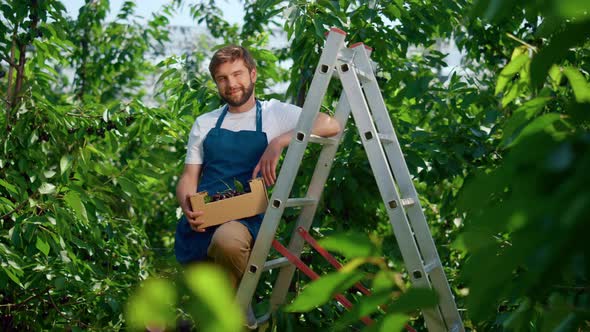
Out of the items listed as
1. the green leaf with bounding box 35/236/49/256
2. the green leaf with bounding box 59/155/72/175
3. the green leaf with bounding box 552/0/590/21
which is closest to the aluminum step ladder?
the green leaf with bounding box 35/236/49/256

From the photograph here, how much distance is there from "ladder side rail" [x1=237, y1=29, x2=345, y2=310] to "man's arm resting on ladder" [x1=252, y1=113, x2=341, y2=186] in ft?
0.13

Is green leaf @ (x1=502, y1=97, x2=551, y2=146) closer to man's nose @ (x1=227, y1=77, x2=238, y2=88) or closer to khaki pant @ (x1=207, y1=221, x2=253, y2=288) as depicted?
khaki pant @ (x1=207, y1=221, x2=253, y2=288)

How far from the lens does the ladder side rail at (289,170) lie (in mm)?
2301

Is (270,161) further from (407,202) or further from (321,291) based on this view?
(321,291)

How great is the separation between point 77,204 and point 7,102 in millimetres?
805

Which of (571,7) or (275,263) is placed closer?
(571,7)

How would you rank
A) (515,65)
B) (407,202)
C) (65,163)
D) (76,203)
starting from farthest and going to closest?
1. (65,163)
2. (76,203)
3. (407,202)
4. (515,65)

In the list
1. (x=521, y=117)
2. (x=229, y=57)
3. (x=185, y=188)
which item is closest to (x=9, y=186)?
(x=185, y=188)

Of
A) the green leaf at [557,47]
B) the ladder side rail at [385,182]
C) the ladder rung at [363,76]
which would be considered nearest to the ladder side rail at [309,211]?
the ladder rung at [363,76]

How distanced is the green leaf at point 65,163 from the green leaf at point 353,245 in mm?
2644

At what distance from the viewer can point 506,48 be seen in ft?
12.6

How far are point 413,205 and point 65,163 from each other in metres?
1.35

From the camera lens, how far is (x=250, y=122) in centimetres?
256

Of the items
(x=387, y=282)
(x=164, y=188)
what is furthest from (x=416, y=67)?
(x=387, y=282)
